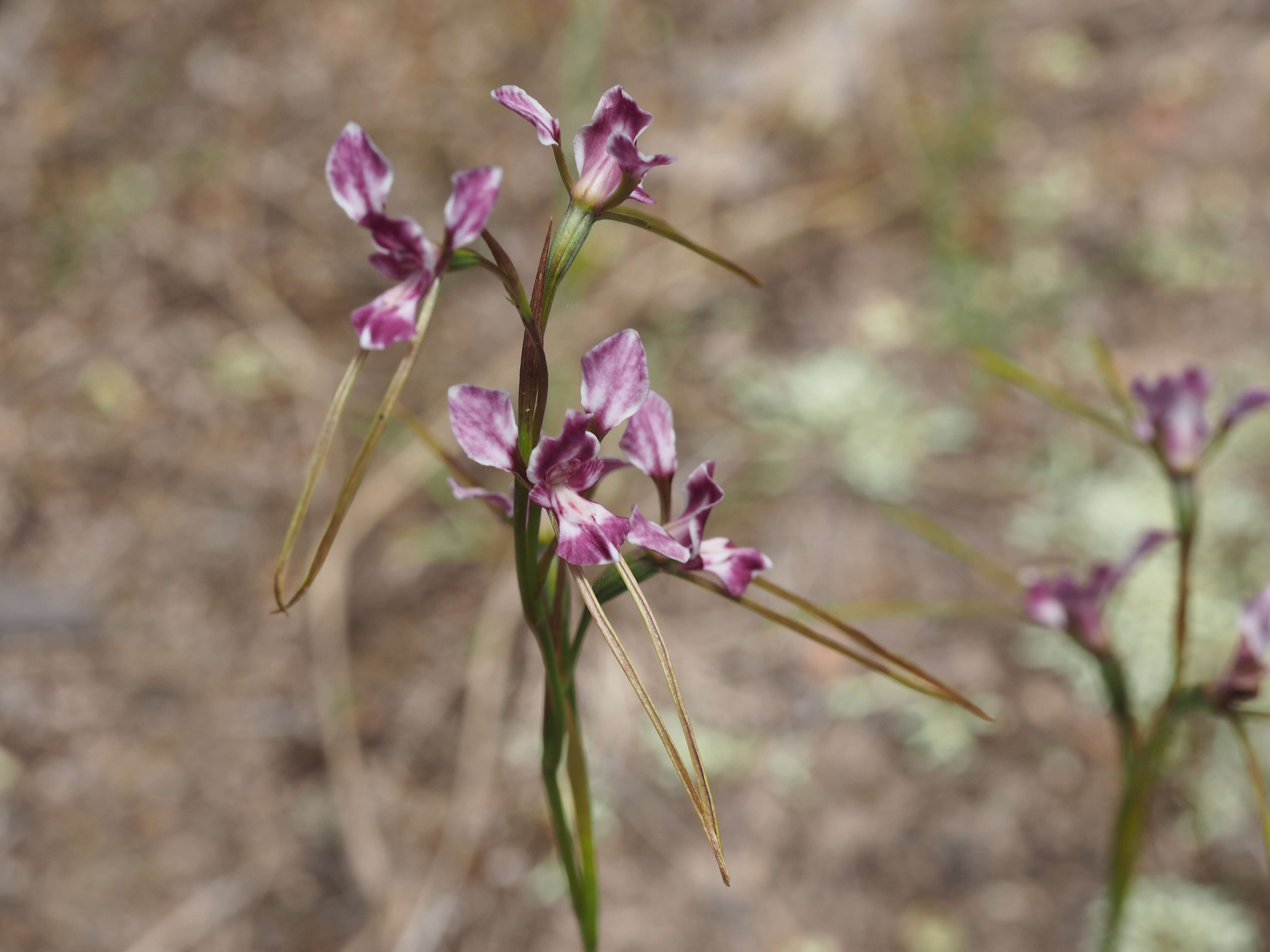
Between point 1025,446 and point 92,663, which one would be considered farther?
point 1025,446

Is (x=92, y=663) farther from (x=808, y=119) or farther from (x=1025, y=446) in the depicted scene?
(x=808, y=119)

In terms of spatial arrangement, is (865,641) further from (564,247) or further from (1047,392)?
(1047,392)

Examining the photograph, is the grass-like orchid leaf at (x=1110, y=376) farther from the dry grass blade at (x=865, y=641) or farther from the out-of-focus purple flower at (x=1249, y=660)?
the dry grass blade at (x=865, y=641)

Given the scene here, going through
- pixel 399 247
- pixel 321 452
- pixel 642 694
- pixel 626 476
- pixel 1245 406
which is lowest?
pixel 642 694

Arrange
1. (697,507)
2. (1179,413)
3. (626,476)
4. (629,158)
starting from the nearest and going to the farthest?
(629,158), (697,507), (1179,413), (626,476)

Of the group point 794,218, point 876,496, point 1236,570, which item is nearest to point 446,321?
point 794,218

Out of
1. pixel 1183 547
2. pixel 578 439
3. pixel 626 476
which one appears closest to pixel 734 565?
pixel 578 439
